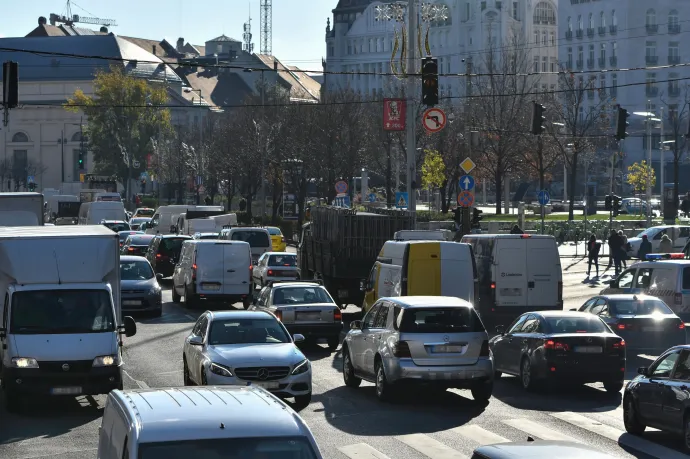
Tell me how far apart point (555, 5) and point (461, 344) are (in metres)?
140

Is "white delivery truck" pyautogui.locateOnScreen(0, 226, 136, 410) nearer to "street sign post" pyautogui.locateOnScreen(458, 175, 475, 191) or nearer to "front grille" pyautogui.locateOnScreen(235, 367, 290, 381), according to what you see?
"front grille" pyautogui.locateOnScreen(235, 367, 290, 381)

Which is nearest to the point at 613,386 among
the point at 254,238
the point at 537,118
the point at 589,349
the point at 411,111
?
the point at 589,349

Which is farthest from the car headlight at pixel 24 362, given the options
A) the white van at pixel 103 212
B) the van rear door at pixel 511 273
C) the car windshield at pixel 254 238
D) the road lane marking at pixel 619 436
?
the white van at pixel 103 212

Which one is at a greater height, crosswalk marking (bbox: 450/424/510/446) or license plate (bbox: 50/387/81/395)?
license plate (bbox: 50/387/81/395)

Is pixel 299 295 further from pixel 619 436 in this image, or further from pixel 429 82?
pixel 619 436

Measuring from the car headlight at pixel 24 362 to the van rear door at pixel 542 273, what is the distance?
47.9ft

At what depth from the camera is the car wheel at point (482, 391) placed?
17922 millimetres

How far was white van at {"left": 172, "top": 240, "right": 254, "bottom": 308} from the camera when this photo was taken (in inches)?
1356

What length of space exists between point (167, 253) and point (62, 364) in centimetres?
2730

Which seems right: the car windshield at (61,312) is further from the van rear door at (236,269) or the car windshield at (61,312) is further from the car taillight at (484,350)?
the van rear door at (236,269)

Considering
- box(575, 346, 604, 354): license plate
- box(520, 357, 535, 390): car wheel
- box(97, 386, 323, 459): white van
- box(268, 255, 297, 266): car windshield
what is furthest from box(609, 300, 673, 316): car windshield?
box(268, 255, 297, 266): car windshield

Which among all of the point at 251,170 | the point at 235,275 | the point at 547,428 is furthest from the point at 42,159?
the point at 547,428

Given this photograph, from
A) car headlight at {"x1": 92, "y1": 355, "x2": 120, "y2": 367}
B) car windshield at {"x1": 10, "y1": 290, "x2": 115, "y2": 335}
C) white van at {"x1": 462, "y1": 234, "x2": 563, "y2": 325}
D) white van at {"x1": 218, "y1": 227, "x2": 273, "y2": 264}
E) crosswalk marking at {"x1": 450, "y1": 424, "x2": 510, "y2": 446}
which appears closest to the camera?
crosswalk marking at {"x1": 450, "y1": 424, "x2": 510, "y2": 446}

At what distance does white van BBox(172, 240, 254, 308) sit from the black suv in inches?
391
